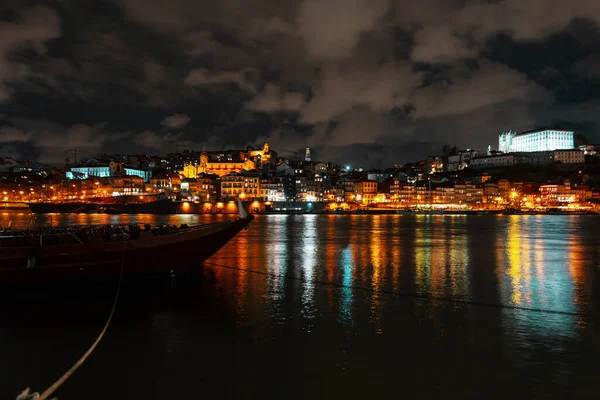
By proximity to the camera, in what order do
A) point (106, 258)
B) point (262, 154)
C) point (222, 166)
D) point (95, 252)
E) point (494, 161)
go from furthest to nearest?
point (262, 154)
point (494, 161)
point (222, 166)
point (106, 258)
point (95, 252)

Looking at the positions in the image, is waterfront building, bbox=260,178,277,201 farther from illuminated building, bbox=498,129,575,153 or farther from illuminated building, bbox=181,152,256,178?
illuminated building, bbox=498,129,575,153

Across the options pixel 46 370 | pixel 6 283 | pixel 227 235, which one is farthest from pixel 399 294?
pixel 6 283

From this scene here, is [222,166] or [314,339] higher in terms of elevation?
[222,166]

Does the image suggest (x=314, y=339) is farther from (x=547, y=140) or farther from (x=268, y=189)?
(x=547, y=140)

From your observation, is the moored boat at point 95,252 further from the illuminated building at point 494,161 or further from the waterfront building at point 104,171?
the illuminated building at point 494,161

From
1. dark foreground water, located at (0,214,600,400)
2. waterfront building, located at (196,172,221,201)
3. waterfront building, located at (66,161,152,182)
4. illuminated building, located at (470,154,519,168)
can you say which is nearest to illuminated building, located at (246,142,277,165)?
waterfront building, located at (196,172,221,201)

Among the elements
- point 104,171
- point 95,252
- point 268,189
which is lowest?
point 95,252

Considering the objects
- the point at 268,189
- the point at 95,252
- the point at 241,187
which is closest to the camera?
the point at 95,252

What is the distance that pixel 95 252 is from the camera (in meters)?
13.1

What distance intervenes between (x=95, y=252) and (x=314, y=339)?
7692 millimetres

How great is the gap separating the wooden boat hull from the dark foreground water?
57cm

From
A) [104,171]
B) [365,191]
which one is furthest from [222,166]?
[365,191]

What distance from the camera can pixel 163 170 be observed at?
147625mm

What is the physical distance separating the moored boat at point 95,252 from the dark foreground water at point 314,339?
62 cm
